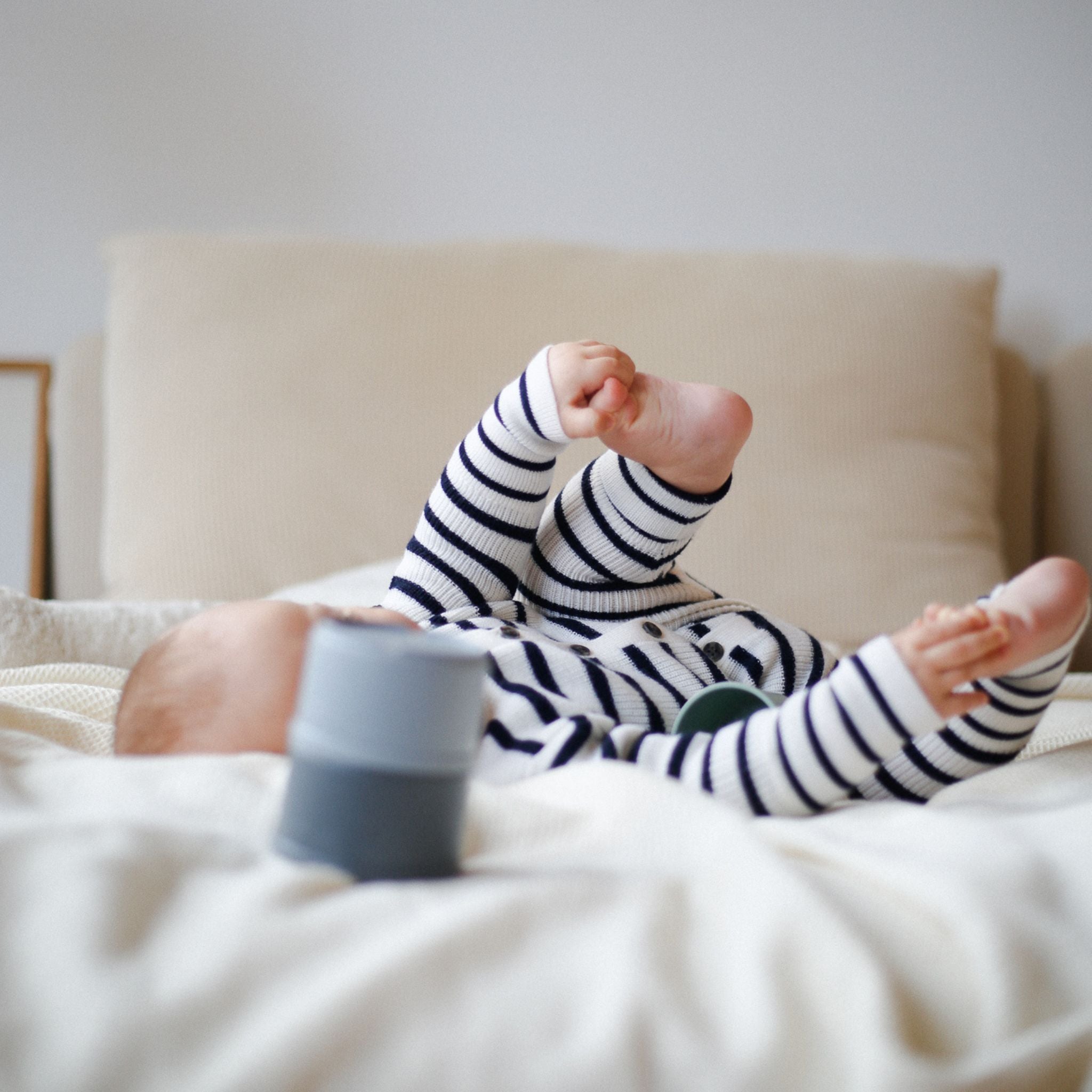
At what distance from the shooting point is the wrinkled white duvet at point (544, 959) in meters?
0.39

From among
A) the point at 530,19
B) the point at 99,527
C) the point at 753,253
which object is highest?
the point at 530,19

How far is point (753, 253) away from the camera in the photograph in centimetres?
166

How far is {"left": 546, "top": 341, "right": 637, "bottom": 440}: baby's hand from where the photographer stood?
79 centimetres

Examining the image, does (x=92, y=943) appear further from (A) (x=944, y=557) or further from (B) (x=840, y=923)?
(A) (x=944, y=557)

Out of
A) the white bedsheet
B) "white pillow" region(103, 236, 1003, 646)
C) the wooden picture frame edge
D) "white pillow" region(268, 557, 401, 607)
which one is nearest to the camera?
the white bedsheet

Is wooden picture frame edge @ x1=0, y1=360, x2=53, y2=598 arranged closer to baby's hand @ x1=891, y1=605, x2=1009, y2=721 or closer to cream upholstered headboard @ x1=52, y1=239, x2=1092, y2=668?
cream upholstered headboard @ x1=52, y1=239, x2=1092, y2=668

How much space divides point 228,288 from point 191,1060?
1361 millimetres

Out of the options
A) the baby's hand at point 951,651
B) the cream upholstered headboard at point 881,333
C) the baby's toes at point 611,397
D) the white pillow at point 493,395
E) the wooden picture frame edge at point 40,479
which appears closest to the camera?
the baby's hand at point 951,651

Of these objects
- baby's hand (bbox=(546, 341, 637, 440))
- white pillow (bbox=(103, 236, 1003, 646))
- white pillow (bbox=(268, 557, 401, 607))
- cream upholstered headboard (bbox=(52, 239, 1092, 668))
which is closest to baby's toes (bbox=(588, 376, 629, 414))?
baby's hand (bbox=(546, 341, 637, 440))

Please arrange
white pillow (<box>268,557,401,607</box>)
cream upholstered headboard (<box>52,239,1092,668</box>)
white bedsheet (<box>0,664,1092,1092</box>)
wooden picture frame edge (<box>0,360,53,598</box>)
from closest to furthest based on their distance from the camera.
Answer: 1. white bedsheet (<box>0,664,1092,1092</box>)
2. white pillow (<box>268,557,401,607</box>)
3. cream upholstered headboard (<box>52,239,1092,668</box>)
4. wooden picture frame edge (<box>0,360,53,598</box>)

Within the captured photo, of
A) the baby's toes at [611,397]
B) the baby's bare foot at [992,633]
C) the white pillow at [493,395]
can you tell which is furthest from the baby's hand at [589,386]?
the white pillow at [493,395]

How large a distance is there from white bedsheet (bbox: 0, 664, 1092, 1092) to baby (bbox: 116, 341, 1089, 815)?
95mm

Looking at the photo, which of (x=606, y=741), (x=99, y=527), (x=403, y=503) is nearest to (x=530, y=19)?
(x=403, y=503)

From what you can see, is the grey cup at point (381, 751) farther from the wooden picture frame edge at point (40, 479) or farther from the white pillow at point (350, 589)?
the wooden picture frame edge at point (40, 479)
